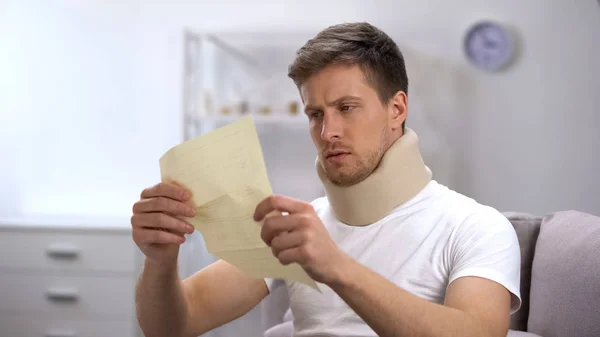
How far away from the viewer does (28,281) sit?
3025 mm

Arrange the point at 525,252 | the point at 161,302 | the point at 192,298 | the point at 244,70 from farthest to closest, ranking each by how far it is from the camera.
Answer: the point at 244,70 → the point at 525,252 → the point at 192,298 → the point at 161,302

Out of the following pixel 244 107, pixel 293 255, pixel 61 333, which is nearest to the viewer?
pixel 293 255

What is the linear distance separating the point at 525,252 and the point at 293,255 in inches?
34.5

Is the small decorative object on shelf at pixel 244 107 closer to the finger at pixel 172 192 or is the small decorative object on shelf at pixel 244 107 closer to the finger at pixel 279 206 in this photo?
the finger at pixel 172 192

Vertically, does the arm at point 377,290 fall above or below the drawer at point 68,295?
above

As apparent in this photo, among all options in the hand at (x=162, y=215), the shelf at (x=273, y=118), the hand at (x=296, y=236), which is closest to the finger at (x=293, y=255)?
the hand at (x=296, y=236)

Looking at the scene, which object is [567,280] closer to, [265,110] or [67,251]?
[265,110]

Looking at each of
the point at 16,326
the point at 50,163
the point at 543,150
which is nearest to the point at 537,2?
the point at 543,150

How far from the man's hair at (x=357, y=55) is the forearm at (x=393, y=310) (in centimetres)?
50

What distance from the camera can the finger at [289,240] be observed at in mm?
959

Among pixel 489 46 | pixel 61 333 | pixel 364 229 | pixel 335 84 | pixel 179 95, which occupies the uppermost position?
pixel 489 46

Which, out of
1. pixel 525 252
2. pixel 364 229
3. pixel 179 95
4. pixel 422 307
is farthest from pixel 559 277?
pixel 179 95

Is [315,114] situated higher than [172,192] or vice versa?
[315,114]

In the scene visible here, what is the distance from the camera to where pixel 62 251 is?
3006 mm
